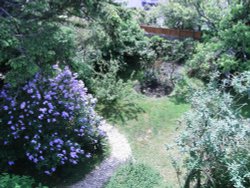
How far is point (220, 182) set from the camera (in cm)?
537

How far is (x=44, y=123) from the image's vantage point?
18.9ft

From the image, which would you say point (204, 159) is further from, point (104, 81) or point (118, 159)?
point (104, 81)

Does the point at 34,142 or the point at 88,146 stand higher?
the point at 34,142

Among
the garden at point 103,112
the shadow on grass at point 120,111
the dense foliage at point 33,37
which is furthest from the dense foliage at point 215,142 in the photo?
the shadow on grass at point 120,111

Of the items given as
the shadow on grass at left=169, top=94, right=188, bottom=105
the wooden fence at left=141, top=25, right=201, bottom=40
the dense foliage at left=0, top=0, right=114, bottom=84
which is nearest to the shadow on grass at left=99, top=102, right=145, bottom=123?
the shadow on grass at left=169, top=94, right=188, bottom=105

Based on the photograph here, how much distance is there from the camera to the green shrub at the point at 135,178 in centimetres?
577

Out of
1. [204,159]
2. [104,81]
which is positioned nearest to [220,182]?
[204,159]

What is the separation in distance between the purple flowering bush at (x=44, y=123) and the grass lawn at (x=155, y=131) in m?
1.33

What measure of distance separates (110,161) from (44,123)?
166 cm

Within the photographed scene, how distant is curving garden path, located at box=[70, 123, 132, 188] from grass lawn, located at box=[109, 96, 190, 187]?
178mm

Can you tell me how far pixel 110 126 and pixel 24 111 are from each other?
8.54 ft

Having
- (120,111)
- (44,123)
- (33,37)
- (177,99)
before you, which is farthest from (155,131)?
(33,37)

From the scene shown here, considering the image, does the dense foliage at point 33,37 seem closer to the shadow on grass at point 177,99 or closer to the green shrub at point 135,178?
the green shrub at point 135,178

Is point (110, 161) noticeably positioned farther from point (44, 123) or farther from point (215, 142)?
point (215, 142)
